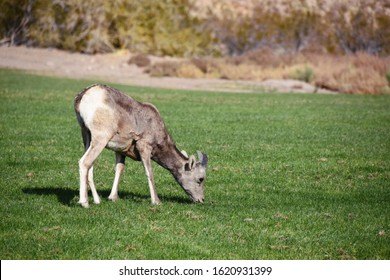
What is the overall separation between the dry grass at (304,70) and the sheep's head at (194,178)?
30.3 meters

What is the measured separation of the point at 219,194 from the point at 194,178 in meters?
1.09

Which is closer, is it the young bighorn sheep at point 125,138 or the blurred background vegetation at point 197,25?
the young bighorn sheep at point 125,138

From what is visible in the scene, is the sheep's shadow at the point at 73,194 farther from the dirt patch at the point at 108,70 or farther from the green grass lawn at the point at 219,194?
the dirt patch at the point at 108,70

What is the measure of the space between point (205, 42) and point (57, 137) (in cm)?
4933

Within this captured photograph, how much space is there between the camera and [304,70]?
48312 mm

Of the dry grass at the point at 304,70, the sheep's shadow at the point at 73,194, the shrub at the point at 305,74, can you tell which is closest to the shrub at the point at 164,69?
the dry grass at the point at 304,70

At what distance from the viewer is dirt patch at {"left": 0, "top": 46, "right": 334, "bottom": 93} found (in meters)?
45.3

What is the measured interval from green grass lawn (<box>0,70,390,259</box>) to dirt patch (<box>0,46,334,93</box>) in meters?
17.1

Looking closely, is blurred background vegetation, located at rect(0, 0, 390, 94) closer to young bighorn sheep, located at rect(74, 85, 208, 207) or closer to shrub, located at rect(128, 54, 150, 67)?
shrub, located at rect(128, 54, 150, 67)

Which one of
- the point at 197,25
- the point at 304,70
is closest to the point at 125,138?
the point at 304,70

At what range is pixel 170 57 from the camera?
64.9 meters

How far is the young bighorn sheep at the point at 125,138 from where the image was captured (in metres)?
12.6

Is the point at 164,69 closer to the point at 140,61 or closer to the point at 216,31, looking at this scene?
the point at 140,61

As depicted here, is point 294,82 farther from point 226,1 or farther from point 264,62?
point 226,1
